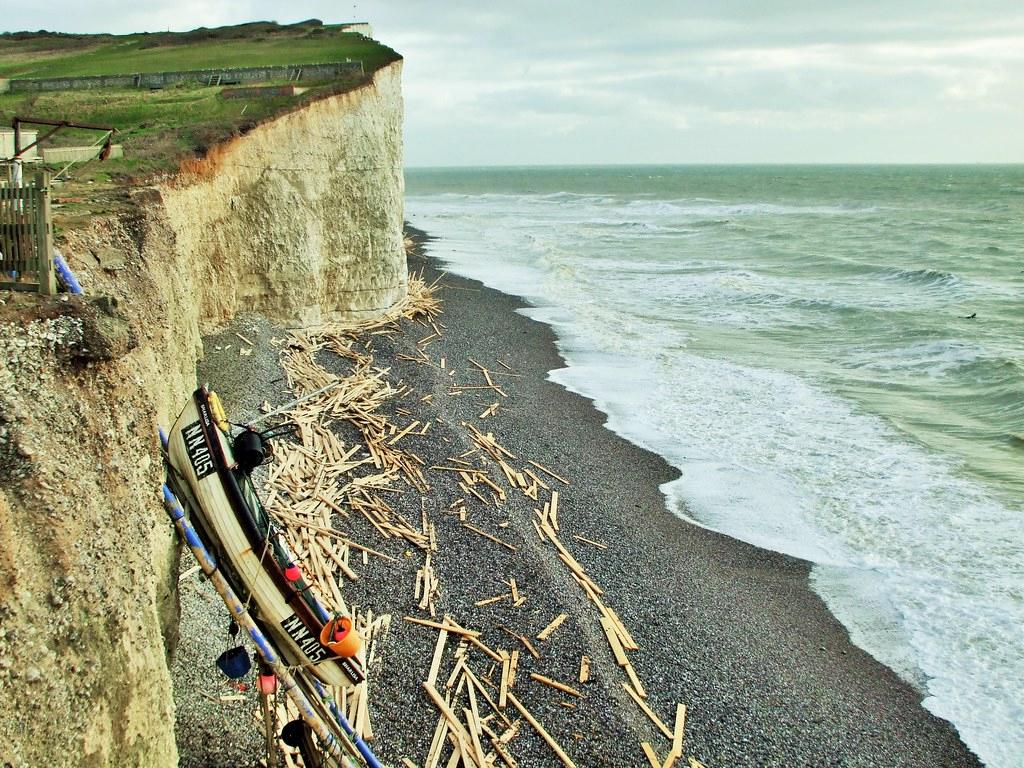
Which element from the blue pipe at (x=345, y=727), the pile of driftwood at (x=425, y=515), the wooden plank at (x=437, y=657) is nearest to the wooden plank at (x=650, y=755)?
the pile of driftwood at (x=425, y=515)

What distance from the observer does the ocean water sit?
1217 centimetres

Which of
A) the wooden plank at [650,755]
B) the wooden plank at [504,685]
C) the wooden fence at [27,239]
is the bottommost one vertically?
Answer: the wooden plank at [650,755]

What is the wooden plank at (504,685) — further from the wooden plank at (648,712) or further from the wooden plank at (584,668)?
the wooden plank at (648,712)

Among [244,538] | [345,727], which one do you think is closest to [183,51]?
[244,538]

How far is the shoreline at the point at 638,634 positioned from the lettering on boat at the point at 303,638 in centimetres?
184

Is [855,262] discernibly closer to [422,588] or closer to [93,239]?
[422,588]

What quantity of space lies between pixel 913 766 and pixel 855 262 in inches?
1555

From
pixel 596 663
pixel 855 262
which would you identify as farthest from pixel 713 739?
pixel 855 262

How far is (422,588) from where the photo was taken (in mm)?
11750

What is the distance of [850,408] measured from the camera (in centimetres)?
2075

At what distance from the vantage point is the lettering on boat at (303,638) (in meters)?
6.83

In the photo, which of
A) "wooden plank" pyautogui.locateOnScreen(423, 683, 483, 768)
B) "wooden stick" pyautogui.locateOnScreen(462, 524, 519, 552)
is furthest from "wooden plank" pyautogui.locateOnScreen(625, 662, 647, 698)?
"wooden stick" pyautogui.locateOnScreen(462, 524, 519, 552)

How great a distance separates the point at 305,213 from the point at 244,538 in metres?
16.3

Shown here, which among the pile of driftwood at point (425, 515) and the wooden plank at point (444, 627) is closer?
the pile of driftwood at point (425, 515)
